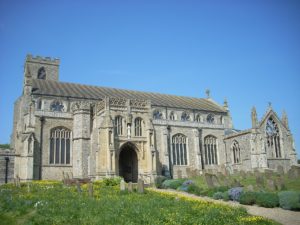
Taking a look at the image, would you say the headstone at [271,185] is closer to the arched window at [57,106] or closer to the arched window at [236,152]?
the arched window at [236,152]

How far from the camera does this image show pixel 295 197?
17625 mm

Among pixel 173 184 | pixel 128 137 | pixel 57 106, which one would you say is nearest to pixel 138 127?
pixel 128 137

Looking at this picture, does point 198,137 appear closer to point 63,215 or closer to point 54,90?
point 54,90

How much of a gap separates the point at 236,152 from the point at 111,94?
1912 cm

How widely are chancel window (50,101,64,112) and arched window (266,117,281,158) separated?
27363 mm

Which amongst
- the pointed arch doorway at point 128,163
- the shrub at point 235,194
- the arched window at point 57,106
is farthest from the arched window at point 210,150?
the shrub at point 235,194

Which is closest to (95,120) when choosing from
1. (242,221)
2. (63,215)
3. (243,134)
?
(243,134)

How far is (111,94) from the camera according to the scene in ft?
154

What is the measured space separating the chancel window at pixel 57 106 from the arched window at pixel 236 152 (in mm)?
23615

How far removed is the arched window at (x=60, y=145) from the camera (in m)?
37.8

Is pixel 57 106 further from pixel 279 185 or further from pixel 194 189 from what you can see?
pixel 279 185

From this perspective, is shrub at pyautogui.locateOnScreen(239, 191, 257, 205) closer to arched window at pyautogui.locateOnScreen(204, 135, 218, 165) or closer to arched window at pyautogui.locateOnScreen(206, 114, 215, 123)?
arched window at pyautogui.locateOnScreen(204, 135, 218, 165)

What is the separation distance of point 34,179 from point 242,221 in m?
27.3

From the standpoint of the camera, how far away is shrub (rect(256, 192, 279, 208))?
18609mm
